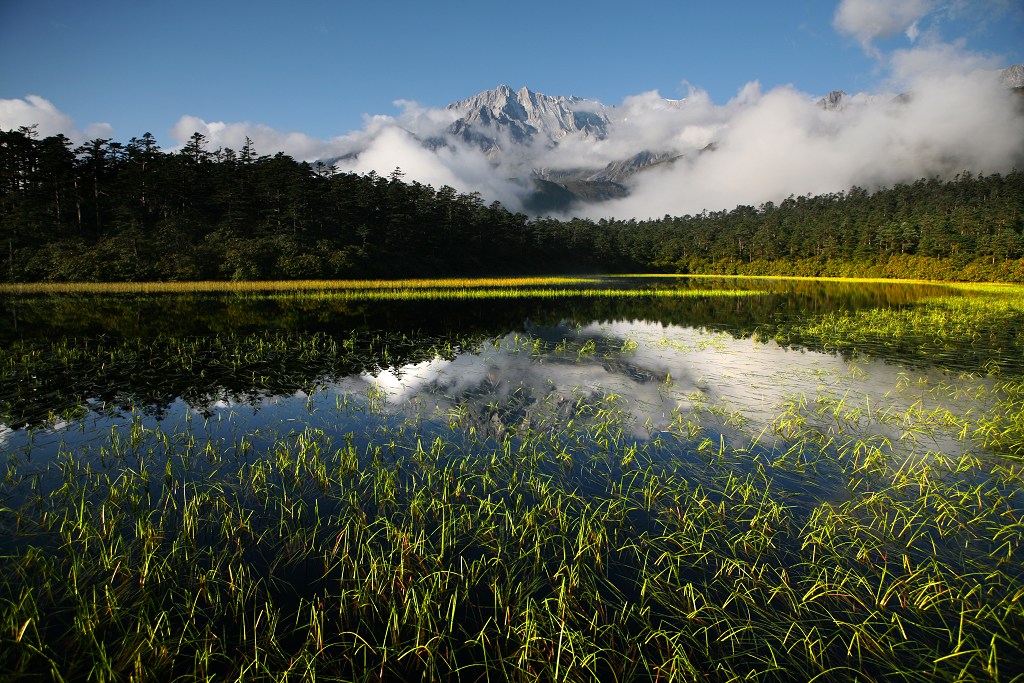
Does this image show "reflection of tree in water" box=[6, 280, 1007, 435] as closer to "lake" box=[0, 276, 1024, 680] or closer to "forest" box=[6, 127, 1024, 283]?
"lake" box=[0, 276, 1024, 680]

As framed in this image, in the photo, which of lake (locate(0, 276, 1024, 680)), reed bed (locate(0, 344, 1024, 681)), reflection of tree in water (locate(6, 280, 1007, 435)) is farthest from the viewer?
reflection of tree in water (locate(6, 280, 1007, 435))

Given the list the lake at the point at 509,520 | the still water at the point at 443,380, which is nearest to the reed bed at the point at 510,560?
the lake at the point at 509,520

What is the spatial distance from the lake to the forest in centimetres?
4841

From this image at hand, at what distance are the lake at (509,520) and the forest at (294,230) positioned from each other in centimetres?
4841

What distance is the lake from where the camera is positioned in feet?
13.9

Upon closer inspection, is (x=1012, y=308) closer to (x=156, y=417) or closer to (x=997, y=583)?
(x=997, y=583)

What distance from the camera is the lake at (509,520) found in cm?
423

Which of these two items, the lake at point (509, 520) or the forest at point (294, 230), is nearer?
the lake at point (509, 520)

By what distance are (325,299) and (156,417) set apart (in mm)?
29131

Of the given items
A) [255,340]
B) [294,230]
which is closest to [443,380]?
[255,340]

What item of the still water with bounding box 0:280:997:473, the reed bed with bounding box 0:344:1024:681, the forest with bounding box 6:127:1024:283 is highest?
the forest with bounding box 6:127:1024:283

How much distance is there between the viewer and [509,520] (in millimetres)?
6449

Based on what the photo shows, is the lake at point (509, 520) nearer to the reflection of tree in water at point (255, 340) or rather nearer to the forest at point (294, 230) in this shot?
the reflection of tree in water at point (255, 340)

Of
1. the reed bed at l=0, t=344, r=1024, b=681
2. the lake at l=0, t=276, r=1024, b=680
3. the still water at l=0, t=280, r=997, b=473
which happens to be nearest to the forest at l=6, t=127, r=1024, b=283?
the still water at l=0, t=280, r=997, b=473
